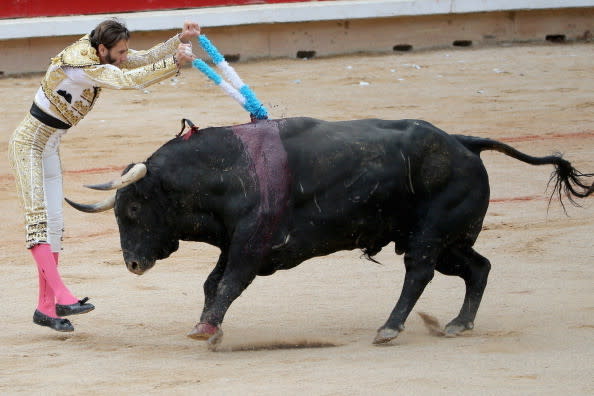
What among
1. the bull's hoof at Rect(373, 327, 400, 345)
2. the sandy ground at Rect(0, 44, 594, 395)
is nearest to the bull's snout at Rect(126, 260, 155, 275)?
the sandy ground at Rect(0, 44, 594, 395)

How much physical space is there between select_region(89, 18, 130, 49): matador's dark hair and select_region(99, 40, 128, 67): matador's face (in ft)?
0.04

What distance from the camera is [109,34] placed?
15.4ft

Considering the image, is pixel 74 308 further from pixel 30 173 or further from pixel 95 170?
pixel 95 170

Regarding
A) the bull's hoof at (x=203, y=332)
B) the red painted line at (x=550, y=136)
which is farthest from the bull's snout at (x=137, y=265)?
the red painted line at (x=550, y=136)

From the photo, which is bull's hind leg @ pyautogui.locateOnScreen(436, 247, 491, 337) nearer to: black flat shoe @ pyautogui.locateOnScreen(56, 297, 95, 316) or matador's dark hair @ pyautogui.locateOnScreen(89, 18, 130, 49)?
black flat shoe @ pyautogui.locateOnScreen(56, 297, 95, 316)

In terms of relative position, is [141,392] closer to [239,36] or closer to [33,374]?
[33,374]

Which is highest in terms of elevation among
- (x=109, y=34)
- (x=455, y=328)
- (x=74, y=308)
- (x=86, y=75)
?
(x=109, y=34)

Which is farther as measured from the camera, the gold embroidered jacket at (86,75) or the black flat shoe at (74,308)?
the black flat shoe at (74,308)

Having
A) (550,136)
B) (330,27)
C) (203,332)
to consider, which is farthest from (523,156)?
(330,27)

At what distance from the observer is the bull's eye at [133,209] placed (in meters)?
4.80

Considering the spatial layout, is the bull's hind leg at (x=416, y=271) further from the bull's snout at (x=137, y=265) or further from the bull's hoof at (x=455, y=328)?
the bull's snout at (x=137, y=265)

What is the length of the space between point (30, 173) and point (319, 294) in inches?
57.1

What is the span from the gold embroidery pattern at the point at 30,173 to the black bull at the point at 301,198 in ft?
0.62

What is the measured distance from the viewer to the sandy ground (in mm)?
4180
